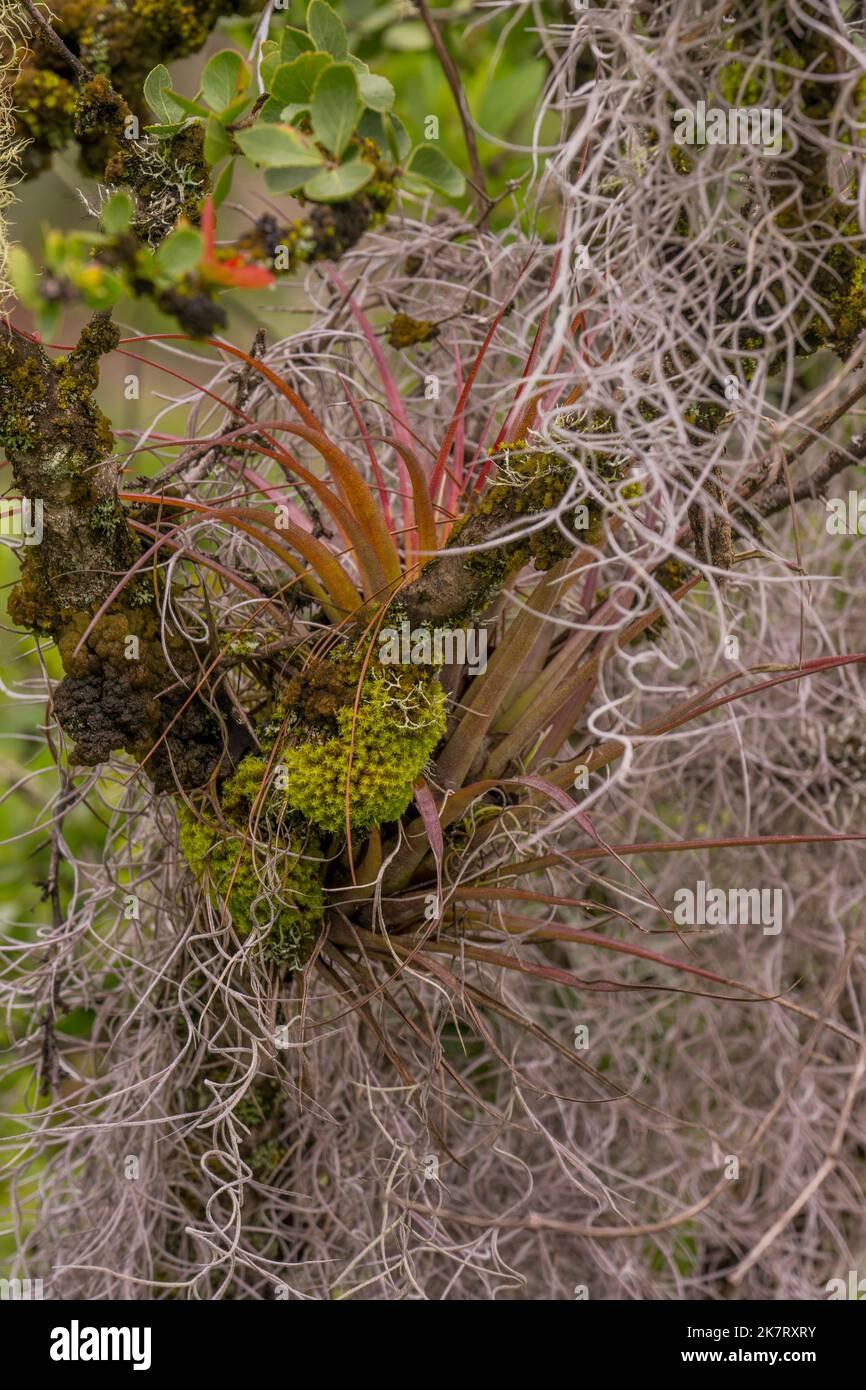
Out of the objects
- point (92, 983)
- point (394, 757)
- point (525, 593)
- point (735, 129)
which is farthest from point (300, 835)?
point (735, 129)

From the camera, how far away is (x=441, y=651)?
0.75 metres

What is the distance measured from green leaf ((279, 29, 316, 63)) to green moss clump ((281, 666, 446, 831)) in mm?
364

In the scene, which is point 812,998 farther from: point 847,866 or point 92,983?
point 92,983

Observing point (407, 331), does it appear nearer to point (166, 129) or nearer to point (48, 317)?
point (166, 129)

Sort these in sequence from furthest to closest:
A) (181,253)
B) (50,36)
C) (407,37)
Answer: (407,37), (50,36), (181,253)

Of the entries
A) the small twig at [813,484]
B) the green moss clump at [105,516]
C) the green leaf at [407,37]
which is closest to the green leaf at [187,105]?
the green moss clump at [105,516]

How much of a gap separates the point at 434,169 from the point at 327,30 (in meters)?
0.11

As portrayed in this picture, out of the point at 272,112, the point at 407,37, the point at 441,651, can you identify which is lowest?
the point at 441,651

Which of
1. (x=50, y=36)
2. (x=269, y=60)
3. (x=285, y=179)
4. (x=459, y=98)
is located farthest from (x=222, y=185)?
(x=459, y=98)

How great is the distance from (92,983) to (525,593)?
56cm

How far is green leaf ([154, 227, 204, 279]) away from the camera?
0.50 meters

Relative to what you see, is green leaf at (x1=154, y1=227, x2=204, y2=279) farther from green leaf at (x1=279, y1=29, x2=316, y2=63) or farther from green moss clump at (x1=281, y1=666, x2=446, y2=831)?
green moss clump at (x1=281, y1=666, x2=446, y2=831)

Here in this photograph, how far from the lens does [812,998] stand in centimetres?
125

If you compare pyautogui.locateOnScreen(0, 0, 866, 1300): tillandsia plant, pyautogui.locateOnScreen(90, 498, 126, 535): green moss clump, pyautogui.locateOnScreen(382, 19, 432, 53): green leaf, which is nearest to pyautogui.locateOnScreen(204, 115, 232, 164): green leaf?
pyautogui.locateOnScreen(0, 0, 866, 1300): tillandsia plant
